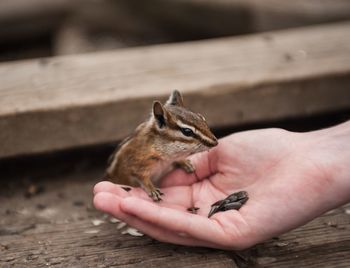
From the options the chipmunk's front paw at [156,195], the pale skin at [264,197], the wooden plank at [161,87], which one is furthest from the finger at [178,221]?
the wooden plank at [161,87]

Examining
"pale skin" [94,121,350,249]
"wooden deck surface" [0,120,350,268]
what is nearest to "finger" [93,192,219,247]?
"pale skin" [94,121,350,249]

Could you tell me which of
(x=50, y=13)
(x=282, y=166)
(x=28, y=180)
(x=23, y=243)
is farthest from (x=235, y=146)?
(x=50, y=13)

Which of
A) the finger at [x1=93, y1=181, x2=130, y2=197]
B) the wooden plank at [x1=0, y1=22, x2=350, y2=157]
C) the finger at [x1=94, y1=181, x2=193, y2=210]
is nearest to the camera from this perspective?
the finger at [x1=93, y1=181, x2=130, y2=197]

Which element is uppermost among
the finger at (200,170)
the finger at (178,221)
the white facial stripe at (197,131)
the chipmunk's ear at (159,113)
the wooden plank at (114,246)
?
the chipmunk's ear at (159,113)

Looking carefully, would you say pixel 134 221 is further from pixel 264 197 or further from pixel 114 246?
pixel 264 197

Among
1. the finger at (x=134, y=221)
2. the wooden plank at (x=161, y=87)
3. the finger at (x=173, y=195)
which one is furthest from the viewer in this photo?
the wooden plank at (x=161, y=87)

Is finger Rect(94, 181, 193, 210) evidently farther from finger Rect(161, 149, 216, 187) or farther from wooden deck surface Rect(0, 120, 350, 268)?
wooden deck surface Rect(0, 120, 350, 268)

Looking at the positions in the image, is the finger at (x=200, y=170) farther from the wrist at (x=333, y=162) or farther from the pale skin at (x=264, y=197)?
the wrist at (x=333, y=162)
